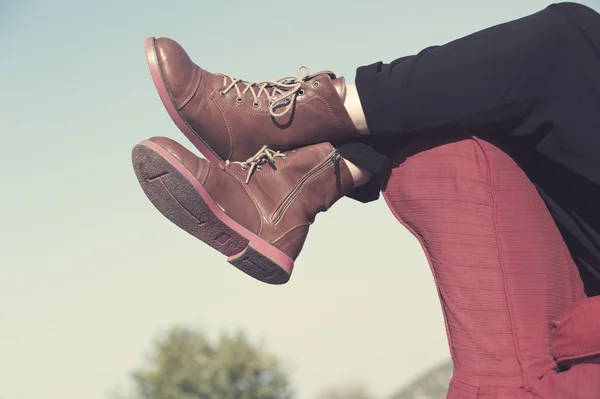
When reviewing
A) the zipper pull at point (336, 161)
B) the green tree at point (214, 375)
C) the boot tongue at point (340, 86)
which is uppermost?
the boot tongue at point (340, 86)

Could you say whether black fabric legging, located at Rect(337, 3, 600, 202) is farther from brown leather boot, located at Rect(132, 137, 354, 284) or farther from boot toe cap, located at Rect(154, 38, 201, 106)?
boot toe cap, located at Rect(154, 38, 201, 106)

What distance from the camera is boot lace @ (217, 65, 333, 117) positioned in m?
2.04

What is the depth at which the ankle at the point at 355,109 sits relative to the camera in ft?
6.48

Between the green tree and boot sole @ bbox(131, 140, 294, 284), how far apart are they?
15.9m

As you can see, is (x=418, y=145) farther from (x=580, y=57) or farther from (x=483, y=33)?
(x=580, y=57)

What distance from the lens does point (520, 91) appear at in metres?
1.87

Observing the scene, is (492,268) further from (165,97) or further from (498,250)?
(165,97)

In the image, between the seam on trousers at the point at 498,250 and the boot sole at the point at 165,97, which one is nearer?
the seam on trousers at the point at 498,250

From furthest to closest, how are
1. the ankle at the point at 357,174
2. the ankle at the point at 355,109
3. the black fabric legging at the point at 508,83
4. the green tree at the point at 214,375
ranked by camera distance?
the green tree at the point at 214,375
the ankle at the point at 357,174
the ankle at the point at 355,109
the black fabric legging at the point at 508,83

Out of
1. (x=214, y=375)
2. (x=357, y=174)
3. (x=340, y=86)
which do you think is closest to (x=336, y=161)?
(x=357, y=174)

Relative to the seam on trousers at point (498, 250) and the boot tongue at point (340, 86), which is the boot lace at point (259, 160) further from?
the seam on trousers at point (498, 250)

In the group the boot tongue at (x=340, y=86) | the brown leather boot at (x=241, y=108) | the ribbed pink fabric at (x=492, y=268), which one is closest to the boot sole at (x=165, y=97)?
the brown leather boot at (x=241, y=108)

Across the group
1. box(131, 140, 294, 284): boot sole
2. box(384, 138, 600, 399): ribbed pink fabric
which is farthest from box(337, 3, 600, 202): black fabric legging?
box(131, 140, 294, 284): boot sole

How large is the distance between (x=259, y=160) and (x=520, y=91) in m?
0.73
